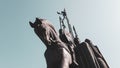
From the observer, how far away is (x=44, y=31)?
299 inches

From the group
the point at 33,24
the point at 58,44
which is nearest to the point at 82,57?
the point at 58,44

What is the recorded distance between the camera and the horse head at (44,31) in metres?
7.56

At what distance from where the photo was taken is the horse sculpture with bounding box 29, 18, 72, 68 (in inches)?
290

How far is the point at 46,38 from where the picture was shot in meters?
7.54

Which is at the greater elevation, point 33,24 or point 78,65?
point 33,24

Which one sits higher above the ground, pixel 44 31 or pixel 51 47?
pixel 44 31

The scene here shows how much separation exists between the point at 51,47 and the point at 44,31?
1.55 feet

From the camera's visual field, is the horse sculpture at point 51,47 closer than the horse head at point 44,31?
Yes

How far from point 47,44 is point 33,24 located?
0.68 metres

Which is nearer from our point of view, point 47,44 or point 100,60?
point 47,44

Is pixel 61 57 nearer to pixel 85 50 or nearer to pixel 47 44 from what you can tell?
pixel 47 44

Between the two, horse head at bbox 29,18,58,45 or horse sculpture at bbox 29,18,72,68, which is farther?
horse head at bbox 29,18,58,45

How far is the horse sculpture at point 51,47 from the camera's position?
7363mm

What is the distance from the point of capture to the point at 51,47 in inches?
303
